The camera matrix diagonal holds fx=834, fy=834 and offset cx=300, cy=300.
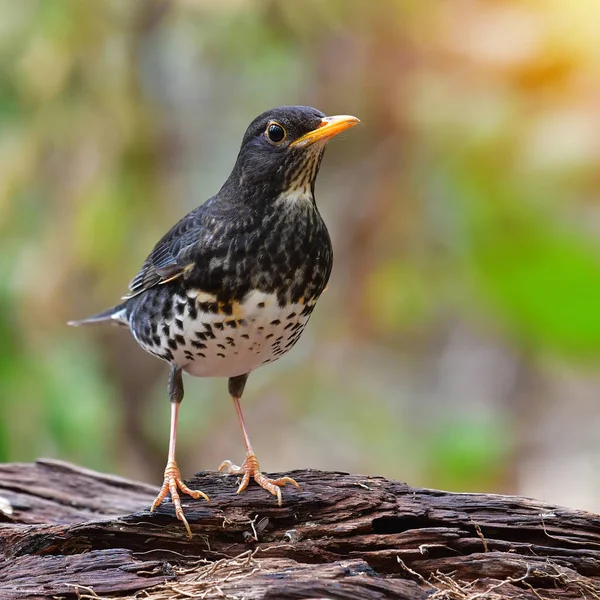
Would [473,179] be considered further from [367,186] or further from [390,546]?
[390,546]

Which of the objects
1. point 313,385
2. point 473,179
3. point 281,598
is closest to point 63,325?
point 313,385

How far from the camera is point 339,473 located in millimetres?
3891

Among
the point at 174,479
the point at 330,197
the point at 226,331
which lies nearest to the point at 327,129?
the point at 226,331

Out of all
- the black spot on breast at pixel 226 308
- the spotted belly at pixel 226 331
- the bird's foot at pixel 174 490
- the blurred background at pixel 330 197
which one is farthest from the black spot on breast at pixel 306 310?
the blurred background at pixel 330 197

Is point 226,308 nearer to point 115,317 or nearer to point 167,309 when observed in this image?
point 167,309

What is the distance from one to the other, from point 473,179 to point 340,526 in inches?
140

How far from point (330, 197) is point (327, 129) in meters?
3.56

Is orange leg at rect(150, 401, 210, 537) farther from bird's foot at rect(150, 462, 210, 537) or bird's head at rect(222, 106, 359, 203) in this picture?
bird's head at rect(222, 106, 359, 203)

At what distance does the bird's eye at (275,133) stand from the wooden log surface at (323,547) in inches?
62.0

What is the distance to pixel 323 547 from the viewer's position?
11.5 feet

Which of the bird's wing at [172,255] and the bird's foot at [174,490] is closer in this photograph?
the bird's foot at [174,490]

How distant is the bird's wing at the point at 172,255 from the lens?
155 inches

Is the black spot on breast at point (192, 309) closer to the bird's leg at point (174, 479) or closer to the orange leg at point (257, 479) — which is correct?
the bird's leg at point (174, 479)

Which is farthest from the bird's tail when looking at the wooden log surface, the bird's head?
the wooden log surface
